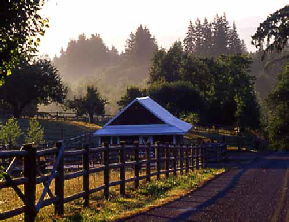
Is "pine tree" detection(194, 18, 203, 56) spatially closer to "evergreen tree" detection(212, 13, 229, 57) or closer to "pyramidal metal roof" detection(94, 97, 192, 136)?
"evergreen tree" detection(212, 13, 229, 57)

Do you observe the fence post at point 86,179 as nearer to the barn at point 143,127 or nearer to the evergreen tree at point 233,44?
the barn at point 143,127

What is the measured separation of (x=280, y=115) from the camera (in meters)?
64.4

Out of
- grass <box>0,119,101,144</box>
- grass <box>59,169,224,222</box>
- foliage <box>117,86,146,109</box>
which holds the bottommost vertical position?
grass <box>59,169,224,222</box>

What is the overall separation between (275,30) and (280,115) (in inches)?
1323

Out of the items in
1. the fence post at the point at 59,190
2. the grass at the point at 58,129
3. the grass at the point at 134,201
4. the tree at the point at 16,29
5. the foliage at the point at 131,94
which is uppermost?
the foliage at the point at 131,94

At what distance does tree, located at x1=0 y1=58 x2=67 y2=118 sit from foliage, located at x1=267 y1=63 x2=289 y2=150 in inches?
1249

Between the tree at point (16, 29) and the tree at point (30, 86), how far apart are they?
5995cm

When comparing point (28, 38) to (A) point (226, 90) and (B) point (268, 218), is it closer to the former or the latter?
(B) point (268, 218)

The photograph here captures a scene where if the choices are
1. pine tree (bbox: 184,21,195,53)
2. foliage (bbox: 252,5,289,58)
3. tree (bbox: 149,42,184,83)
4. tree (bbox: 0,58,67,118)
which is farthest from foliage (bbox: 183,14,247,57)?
foliage (bbox: 252,5,289,58)

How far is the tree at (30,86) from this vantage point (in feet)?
224

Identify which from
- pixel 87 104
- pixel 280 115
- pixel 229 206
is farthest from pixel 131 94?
pixel 229 206

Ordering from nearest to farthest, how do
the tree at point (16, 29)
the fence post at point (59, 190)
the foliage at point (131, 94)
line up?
the tree at point (16, 29)
the fence post at point (59, 190)
the foliage at point (131, 94)

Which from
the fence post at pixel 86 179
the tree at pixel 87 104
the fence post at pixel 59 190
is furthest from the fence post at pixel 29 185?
the tree at pixel 87 104

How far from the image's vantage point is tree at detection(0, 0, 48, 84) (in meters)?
7.81
